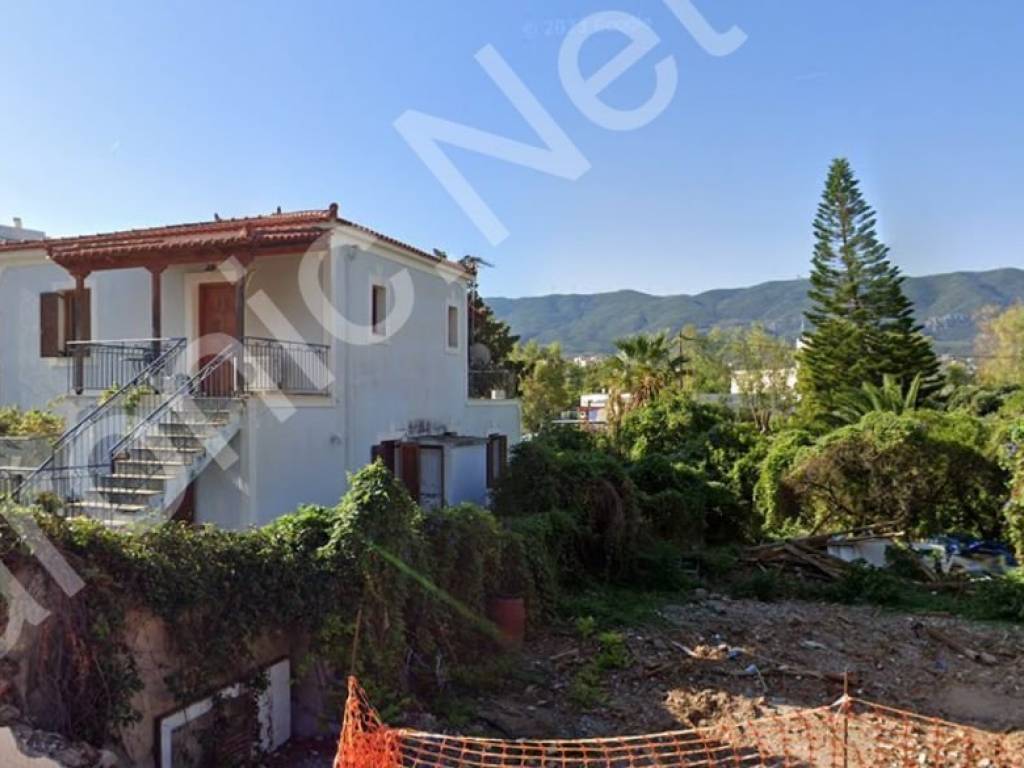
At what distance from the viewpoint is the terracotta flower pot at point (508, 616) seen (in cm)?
917

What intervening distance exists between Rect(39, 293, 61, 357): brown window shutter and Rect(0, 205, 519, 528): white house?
0.11 feet

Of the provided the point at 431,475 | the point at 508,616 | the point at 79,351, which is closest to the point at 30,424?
the point at 79,351

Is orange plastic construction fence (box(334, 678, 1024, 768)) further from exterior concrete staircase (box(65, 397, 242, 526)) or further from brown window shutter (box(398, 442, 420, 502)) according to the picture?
brown window shutter (box(398, 442, 420, 502))

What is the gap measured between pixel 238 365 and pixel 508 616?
5.75m

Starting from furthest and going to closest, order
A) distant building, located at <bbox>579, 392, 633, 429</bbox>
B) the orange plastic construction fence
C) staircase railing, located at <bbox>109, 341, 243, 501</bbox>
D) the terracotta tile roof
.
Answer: distant building, located at <bbox>579, 392, 633, 429</bbox>, the terracotta tile roof, staircase railing, located at <bbox>109, 341, 243, 501</bbox>, the orange plastic construction fence

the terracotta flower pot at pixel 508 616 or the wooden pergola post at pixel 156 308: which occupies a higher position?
the wooden pergola post at pixel 156 308

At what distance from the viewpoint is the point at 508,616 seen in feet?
30.3

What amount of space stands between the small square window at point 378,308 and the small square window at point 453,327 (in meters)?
2.86

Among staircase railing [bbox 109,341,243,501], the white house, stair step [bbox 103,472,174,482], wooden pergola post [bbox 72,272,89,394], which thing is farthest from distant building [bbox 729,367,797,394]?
stair step [bbox 103,472,174,482]

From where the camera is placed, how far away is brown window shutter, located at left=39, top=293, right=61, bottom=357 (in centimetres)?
1454

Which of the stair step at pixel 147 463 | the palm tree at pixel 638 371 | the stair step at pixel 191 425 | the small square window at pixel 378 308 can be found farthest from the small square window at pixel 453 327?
the palm tree at pixel 638 371

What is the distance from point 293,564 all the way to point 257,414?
4.43m

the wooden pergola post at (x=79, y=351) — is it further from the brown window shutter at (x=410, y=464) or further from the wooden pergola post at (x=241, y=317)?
the brown window shutter at (x=410, y=464)

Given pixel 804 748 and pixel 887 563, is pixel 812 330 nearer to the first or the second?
pixel 887 563
